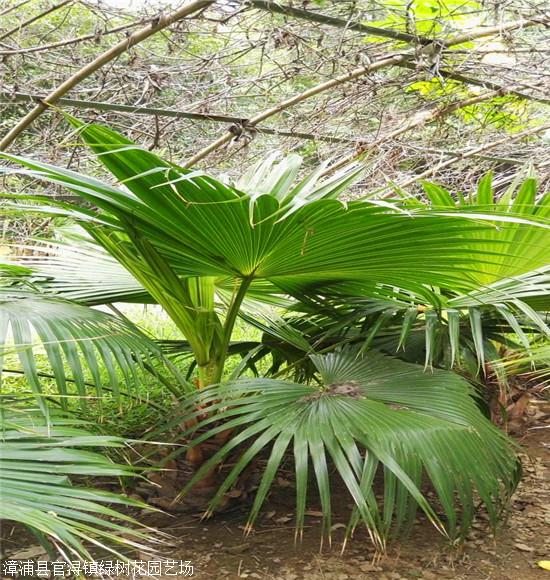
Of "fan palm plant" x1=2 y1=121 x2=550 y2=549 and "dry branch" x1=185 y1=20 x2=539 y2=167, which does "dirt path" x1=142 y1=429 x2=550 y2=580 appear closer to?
"fan palm plant" x1=2 y1=121 x2=550 y2=549

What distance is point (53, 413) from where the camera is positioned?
1199 mm

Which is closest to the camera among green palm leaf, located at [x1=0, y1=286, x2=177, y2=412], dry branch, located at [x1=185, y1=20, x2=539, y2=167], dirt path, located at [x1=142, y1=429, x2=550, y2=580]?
green palm leaf, located at [x1=0, y1=286, x2=177, y2=412]

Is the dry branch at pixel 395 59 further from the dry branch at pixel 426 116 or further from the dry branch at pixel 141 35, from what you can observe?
the dry branch at pixel 141 35

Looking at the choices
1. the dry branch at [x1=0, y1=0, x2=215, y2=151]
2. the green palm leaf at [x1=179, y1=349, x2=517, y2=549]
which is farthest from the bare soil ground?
the dry branch at [x1=0, y1=0, x2=215, y2=151]

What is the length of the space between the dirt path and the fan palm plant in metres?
0.08

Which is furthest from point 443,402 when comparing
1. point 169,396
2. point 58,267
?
point 169,396

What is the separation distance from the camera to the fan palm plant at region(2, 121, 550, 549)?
3.96ft

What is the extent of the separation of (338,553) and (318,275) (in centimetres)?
64

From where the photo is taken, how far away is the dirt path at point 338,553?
1377 mm

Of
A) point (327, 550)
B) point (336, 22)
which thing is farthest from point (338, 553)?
point (336, 22)

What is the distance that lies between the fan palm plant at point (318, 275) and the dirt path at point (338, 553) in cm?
8

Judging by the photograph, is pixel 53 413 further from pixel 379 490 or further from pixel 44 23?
A: pixel 44 23

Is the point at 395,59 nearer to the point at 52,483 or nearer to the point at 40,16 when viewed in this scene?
the point at 40,16

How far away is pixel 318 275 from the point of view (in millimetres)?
1564
